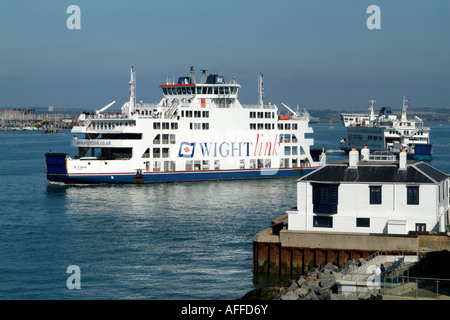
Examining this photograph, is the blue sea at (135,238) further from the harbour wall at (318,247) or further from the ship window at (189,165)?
the ship window at (189,165)

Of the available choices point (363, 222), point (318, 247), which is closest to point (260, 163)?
point (363, 222)

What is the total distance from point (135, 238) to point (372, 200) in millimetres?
11930

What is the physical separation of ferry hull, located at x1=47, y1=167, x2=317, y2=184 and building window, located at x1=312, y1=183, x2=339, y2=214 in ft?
91.2

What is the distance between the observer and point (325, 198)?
24938mm

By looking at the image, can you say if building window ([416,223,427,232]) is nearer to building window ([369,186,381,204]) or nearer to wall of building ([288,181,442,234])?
wall of building ([288,181,442,234])

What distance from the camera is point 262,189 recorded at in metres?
50.8

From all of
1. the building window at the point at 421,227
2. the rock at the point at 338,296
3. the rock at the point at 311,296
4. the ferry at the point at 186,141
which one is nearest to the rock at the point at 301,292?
the rock at the point at 311,296

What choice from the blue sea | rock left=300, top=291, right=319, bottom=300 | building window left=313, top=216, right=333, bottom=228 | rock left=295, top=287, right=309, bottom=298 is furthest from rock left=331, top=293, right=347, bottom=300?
A: building window left=313, top=216, right=333, bottom=228

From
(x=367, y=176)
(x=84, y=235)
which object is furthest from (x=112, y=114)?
(x=367, y=176)

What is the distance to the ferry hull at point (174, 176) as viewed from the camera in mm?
50138

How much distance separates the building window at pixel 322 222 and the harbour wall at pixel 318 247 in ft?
2.62

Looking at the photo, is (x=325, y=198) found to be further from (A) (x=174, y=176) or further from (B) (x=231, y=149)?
(B) (x=231, y=149)
